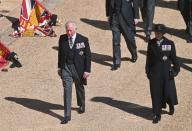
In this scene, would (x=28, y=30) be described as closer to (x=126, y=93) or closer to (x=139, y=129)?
(x=126, y=93)

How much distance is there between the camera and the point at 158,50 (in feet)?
41.5

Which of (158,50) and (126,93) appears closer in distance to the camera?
(158,50)

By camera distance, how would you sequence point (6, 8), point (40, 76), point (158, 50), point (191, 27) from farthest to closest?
point (6, 8)
point (191, 27)
point (40, 76)
point (158, 50)

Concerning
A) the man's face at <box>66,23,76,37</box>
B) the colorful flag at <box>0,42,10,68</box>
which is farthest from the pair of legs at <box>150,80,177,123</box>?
the colorful flag at <box>0,42,10,68</box>

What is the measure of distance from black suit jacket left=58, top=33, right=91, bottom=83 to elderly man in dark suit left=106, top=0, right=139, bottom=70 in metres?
2.61

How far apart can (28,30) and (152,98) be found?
5806mm

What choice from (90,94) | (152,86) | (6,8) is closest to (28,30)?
(6,8)

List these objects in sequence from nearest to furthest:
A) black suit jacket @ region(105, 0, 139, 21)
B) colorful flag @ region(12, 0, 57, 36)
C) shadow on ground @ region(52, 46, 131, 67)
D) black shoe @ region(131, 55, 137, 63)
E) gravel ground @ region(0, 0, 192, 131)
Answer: gravel ground @ region(0, 0, 192, 131), black suit jacket @ region(105, 0, 139, 21), black shoe @ region(131, 55, 137, 63), shadow on ground @ region(52, 46, 131, 67), colorful flag @ region(12, 0, 57, 36)

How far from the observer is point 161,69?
12.8m

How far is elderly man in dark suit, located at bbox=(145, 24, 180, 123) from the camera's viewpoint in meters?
12.6

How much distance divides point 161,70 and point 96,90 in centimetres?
229

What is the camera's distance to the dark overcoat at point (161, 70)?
Answer: 12648 mm

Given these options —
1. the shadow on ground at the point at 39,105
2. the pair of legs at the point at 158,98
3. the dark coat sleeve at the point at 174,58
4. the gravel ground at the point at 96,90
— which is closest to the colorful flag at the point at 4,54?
the gravel ground at the point at 96,90

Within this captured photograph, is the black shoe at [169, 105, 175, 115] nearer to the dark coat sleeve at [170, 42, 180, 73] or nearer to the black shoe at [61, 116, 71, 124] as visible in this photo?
the dark coat sleeve at [170, 42, 180, 73]
